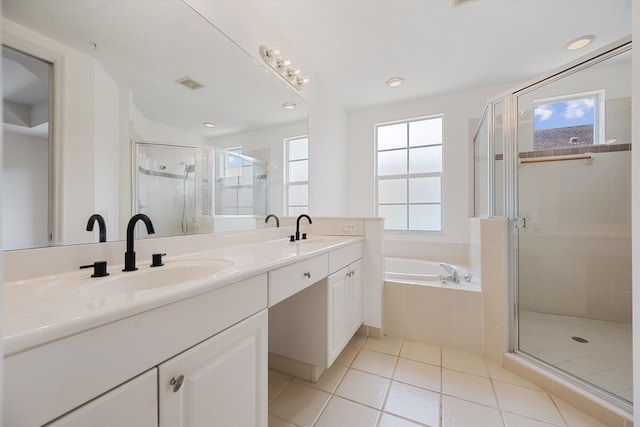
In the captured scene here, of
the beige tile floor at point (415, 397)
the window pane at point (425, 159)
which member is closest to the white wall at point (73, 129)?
the beige tile floor at point (415, 397)

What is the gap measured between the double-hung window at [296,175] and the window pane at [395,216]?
142 centimetres

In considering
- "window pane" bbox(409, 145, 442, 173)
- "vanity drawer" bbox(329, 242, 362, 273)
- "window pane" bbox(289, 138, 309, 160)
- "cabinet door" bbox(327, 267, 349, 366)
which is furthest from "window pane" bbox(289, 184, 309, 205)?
"window pane" bbox(409, 145, 442, 173)

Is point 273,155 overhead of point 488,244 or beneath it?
overhead

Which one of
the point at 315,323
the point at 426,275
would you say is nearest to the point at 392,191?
the point at 426,275

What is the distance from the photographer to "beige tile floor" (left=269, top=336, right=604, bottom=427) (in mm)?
1291

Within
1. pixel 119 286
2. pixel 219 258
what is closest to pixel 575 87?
pixel 219 258

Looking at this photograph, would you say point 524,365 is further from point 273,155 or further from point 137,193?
point 137,193

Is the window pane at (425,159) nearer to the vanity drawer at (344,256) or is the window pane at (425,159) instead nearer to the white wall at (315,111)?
the white wall at (315,111)

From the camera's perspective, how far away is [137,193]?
1122 mm

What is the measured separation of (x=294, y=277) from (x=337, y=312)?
57cm

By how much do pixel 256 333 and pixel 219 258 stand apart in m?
0.39

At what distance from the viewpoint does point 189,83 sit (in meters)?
1.36

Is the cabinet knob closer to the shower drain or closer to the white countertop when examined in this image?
the white countertop

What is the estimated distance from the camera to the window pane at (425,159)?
3197 millimetres
